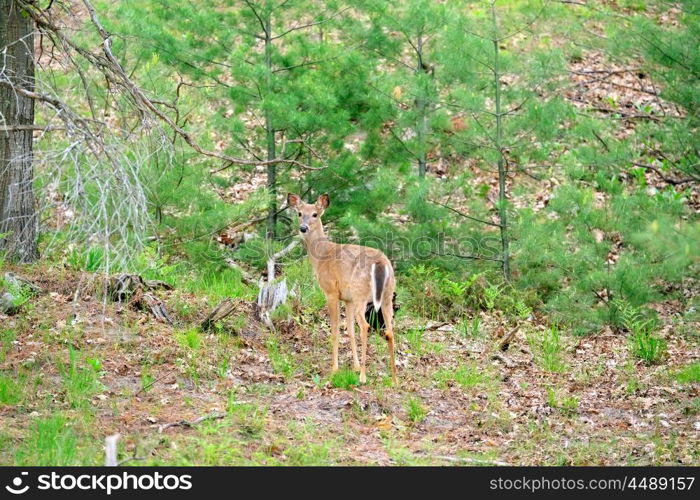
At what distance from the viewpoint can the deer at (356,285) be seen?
8367mm

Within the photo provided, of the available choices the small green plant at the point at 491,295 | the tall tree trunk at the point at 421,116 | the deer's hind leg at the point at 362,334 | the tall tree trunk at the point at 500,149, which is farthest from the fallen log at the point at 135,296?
the tall tree trunk at the point at 500,149

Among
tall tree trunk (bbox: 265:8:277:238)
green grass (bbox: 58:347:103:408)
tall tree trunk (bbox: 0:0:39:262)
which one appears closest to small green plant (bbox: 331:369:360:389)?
green grass (bbox: 58:347:103:408)

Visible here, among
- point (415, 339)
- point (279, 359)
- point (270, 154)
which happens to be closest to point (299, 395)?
point (279, 359)

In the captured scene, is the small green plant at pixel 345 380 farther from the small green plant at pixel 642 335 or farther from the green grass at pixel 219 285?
the small green plant at pixel 642 335

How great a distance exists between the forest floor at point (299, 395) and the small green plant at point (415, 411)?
21mm

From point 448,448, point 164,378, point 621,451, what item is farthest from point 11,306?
point 621,451

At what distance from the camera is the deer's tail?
8250 mm

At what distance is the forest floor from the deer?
38 centimetres

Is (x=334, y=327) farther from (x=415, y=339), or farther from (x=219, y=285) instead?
(x=219, y=285)

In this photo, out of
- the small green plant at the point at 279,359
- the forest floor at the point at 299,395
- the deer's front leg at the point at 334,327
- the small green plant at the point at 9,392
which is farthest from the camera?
the deer's front leg at the point at 334,327

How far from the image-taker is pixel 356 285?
8.54 m

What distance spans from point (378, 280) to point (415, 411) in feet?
4.11
